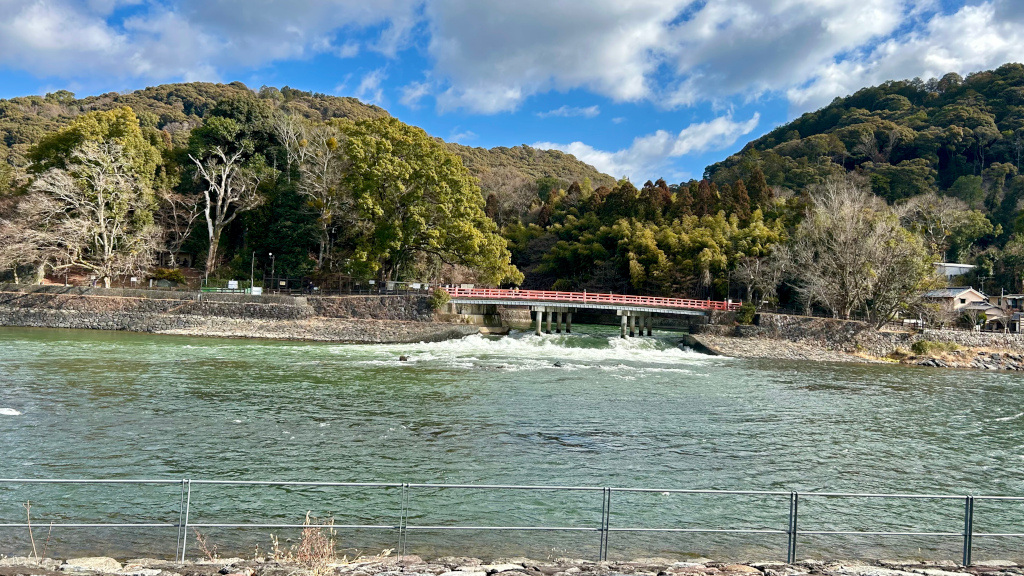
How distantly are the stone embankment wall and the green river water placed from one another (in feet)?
38.3

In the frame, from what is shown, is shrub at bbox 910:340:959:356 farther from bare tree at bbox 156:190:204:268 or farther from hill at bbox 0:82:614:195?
bare tree at bbox 156:190:204:268

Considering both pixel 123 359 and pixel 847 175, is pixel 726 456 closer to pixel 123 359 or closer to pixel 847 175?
pixel 123 359

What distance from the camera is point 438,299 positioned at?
4472 centimetres

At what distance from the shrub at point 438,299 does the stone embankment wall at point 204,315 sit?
131cm

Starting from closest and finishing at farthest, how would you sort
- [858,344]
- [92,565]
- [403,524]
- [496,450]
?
[92,565], [403,524], [496,450], [858,344]

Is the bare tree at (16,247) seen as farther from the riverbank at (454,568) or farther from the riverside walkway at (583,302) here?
the riverbank at (454,568)

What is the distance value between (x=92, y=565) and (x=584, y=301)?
137 ft

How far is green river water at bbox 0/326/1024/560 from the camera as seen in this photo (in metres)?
10.3

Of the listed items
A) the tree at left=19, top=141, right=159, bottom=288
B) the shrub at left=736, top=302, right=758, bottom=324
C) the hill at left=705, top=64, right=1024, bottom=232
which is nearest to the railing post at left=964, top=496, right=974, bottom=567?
the shrub at left=736, top=302, right=758, bottom=324

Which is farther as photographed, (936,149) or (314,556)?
(936,149)

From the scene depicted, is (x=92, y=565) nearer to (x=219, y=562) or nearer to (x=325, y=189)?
(x=219, y=562)

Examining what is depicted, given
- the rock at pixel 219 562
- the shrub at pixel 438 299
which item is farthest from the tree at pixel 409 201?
the rock at pixel 219 562

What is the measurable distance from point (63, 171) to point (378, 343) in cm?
2841

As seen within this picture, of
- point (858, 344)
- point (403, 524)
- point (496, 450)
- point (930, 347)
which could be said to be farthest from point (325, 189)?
point (930, 347)
